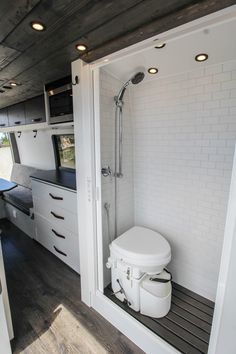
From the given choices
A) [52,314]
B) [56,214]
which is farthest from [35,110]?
[52,314]

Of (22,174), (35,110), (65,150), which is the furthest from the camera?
(22,174)

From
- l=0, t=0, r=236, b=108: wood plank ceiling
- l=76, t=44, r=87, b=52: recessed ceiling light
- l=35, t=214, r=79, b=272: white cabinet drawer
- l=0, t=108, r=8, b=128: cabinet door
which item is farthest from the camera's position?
l=0, t=108, r=8, b=128: cabinet door

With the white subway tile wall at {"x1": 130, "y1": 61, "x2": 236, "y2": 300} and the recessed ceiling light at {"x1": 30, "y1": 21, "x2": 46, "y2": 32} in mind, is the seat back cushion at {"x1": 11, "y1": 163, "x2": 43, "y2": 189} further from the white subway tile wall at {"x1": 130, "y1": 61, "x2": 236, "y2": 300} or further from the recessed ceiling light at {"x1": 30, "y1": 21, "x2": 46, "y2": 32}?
the recessed ceiling light at {"x1": 30, "y1": 21, "x2": 46, "y2": 32}

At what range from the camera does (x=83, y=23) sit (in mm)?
982

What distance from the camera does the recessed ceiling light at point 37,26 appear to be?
0.99 meters

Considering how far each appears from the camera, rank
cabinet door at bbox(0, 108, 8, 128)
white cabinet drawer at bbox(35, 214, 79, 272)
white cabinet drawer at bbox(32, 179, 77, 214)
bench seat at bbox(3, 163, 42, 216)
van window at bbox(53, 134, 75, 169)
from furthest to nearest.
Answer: cabinet door at bbox(0, 108, 8, 128)
bench seat at bbox(3, 163, 42, 216)
van window at bbox(53, 134, 75, 169)
white cabinet drawer at bbox(35, 214, 79, 272)
white cabinet drawer at bbox(32, 179, 77, 214)

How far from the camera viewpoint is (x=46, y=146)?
3.11 m

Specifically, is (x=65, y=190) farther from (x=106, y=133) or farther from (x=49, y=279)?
(x=49, y=279)

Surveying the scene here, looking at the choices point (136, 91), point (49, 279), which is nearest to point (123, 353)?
point (49, 279)

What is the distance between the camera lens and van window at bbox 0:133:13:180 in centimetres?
403

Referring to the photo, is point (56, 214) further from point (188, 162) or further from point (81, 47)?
point (81, 47)

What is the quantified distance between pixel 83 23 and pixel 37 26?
25 centimetres

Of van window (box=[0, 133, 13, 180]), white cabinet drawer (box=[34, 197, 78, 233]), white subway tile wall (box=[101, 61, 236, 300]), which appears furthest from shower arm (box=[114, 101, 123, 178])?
van window (box=[0, 133, 13, 180])

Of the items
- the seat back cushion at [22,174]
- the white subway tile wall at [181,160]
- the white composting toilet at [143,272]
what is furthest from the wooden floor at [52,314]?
the seat back cushion at [22,174]
